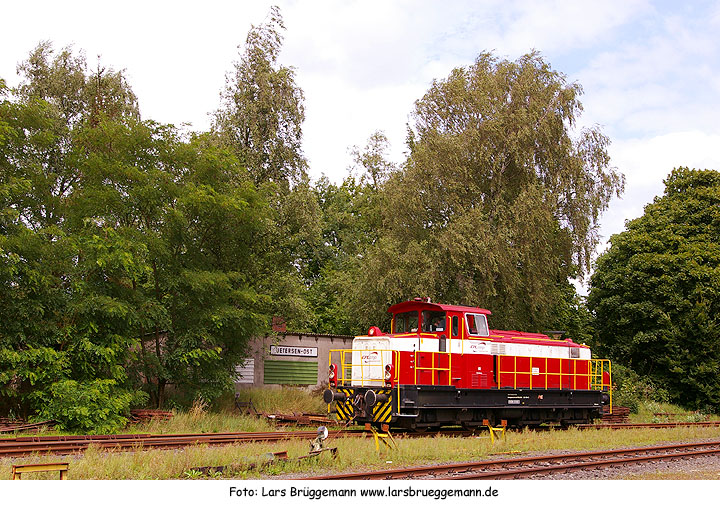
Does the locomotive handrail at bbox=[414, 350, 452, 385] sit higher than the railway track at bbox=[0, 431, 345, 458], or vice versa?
the locomotive handrail at bbox=[414, 350, 452, 385]

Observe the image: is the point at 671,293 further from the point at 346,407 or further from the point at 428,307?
the point at 346,407

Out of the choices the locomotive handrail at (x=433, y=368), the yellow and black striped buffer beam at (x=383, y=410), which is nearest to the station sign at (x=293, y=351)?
the yellow and black striped buffer beam at (x=383, y=410)

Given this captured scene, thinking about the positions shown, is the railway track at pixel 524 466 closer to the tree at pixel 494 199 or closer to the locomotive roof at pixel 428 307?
the locomotive roof at pixel 428 307

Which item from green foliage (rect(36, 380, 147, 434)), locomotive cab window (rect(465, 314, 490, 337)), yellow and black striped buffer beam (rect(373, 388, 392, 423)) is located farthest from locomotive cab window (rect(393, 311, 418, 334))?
green foliage (rect(36, 380, 147, 434))

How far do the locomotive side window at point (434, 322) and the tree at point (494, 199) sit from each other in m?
6.25

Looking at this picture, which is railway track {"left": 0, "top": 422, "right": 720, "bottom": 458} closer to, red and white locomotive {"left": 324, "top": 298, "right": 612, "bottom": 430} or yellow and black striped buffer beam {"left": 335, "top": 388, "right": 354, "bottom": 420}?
yellow and black striped buffer beam {"left": 335, "top": 388, "right": 354, "bottom": 420}

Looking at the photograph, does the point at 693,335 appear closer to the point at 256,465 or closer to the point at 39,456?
the point at 256,465

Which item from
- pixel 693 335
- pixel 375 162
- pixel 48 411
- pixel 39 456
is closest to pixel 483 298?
pixel 693 335

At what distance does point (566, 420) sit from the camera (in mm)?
20375

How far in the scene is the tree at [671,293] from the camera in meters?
31.1

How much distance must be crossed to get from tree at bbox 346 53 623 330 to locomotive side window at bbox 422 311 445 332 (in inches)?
246

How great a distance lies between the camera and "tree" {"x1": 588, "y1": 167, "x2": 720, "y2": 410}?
3111cm

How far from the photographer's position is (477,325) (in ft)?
58.7

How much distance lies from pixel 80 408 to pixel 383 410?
25.0 feet
